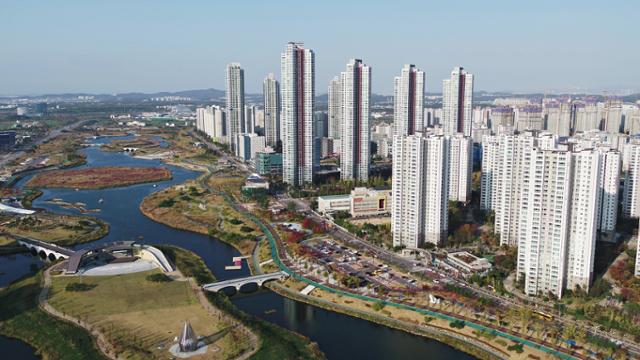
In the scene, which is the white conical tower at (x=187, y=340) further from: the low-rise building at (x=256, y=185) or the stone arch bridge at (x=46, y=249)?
the low-rise building at (x=256, y=185)

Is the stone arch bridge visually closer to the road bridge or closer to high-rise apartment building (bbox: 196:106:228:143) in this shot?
the road bridge

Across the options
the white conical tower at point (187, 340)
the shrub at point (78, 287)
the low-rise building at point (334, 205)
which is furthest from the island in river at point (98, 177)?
the white conical tower at point (187, 340)

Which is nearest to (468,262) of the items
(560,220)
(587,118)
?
(560,220)

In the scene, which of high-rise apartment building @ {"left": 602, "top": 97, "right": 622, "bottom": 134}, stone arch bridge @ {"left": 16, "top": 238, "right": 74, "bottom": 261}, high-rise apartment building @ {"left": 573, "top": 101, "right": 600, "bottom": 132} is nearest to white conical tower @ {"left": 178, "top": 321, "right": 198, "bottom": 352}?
stone arch bridge @ {"left": 16, "top": 238, "right": 74, "bottom": 261}

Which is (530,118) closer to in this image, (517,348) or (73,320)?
(517,348)

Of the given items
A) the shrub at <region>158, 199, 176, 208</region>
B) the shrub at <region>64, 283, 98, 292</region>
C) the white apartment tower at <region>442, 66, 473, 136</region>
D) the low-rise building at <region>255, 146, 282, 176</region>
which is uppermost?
the white apartment tower at <region>442, 66, 473, 136</region>

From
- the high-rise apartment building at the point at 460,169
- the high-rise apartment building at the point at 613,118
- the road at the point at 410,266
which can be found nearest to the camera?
the road at the point at 410,266
